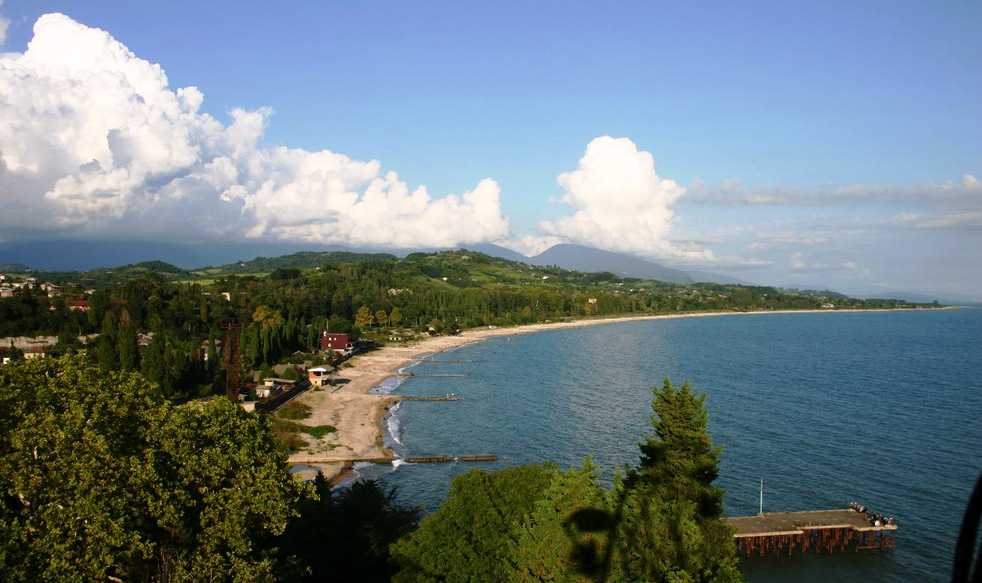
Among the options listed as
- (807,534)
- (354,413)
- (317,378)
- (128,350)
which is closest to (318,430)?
(354,413)

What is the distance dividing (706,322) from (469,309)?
7613cm

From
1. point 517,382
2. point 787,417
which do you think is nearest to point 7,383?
point 787,417

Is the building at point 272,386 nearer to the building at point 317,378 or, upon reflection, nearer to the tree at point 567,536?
the building at point 317,378

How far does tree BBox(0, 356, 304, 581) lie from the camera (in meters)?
13.9

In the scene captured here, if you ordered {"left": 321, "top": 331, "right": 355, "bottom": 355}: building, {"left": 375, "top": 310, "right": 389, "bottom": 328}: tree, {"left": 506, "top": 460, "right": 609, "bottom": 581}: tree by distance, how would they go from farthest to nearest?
{"left": 375, "top": 310, "right": 389, "bottom": 328}: tree < {"left": 321, "top": 331, "right": 355, "bottom": 355}: building < {"left": 506, "top": 460, "right": 609, "bottom": 581}: tree

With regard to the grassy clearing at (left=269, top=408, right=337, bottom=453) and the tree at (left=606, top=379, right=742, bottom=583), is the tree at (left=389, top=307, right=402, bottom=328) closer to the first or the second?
the grassy clearing at (left=269, top=408, right=337, bottom=453)

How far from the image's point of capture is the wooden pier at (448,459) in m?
48.8

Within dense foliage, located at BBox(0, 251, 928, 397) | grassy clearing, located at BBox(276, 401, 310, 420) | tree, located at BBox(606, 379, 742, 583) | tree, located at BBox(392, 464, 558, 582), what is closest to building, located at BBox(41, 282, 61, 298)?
dense foliage, located at BBox(0, 251, 928, 397)

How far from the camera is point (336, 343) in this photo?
100 m

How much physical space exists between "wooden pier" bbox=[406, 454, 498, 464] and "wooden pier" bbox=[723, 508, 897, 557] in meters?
18.2

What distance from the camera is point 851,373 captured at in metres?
95.8

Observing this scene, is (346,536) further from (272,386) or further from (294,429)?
(272,386)

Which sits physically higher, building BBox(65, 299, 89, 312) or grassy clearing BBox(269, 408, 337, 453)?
building BBox(65, 299, 89, 312)

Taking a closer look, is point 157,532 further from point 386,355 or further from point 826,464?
point 386,355
